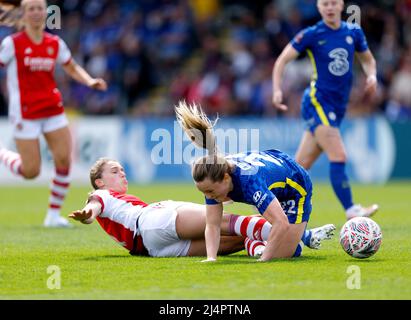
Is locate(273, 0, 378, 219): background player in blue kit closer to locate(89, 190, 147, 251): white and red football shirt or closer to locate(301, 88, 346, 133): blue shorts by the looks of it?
locate(301, 88, 346, 133): blue shorts

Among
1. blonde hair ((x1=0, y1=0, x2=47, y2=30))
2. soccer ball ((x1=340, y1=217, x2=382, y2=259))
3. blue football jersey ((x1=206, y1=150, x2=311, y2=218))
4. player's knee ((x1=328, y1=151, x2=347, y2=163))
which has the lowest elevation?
soccer ball ((x1=340, y1=217, x2=382, y2=259))

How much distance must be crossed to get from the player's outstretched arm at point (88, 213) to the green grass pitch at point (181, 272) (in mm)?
378

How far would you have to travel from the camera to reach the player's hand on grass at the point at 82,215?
6.95 meters

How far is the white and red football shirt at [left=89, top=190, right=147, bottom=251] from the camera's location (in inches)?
305

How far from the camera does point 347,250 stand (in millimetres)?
7395

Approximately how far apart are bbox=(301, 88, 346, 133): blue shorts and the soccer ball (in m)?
3.38

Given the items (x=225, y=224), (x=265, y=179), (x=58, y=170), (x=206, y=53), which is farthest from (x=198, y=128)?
(x=206, y=53)

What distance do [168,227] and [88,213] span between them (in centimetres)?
75

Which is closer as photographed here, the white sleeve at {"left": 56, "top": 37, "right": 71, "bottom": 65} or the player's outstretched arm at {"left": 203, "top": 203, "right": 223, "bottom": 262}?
the player's outstretched arm at {"left": 203, "top": 203, "right": 223, "bottom": 262}

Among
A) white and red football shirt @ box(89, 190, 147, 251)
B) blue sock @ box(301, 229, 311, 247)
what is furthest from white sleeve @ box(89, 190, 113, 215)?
blue sock @ box(301, 229, 311, 247)

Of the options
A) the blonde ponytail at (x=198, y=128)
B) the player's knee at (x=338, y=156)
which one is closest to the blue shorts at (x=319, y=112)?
the player's knee at (x=338, y=156)
